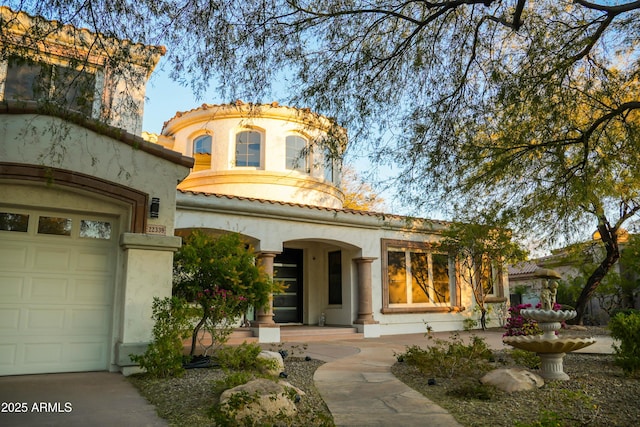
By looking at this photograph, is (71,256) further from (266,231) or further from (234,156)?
(234,156)

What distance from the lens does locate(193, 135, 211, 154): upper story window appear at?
53.8 feet

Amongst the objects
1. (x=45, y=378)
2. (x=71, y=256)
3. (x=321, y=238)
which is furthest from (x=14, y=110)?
(x=321, y=238)

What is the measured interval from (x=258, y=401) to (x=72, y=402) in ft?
7.48

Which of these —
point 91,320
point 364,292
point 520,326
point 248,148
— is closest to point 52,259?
point 91,320

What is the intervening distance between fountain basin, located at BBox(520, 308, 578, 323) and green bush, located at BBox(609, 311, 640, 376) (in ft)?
3.13

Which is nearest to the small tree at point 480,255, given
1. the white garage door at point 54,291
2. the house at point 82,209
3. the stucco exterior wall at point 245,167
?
the stucco exterior wall at point 245,167

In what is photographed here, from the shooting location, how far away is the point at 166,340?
272 inches

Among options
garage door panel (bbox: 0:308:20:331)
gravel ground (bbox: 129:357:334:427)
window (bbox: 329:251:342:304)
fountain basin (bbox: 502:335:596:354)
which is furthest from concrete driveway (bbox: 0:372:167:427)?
window (bbox: 329:251:342:304)

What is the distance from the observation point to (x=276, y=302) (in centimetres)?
1543

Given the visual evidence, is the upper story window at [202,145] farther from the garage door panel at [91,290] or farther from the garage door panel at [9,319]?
the garage door panel at [9,319]

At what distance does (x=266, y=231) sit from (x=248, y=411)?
27.8 ft

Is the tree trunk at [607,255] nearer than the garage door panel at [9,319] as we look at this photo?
No

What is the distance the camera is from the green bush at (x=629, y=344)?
707 centimetres

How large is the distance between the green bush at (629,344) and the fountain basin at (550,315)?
3.13 ft
